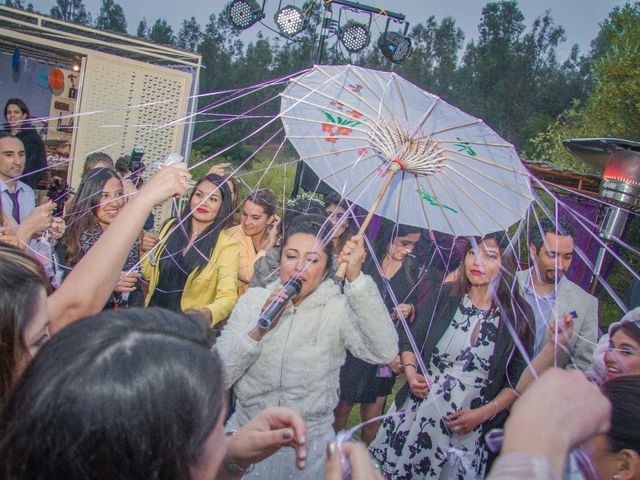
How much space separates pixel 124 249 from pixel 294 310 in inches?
48.2

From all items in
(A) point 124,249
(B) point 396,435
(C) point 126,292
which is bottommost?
(B) point 396,435

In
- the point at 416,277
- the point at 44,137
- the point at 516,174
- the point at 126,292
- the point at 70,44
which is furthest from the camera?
the point at 44,137

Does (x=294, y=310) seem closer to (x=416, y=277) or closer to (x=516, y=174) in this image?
(x=516, y=174)

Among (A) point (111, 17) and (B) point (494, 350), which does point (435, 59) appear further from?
(B) point (494, 350)

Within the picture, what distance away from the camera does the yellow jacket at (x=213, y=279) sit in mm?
3450

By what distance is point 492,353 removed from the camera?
3.01m

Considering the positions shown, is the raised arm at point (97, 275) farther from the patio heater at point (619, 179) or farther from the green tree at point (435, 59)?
the green tree at point (435, 59)

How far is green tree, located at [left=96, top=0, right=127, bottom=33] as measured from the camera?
67031mm

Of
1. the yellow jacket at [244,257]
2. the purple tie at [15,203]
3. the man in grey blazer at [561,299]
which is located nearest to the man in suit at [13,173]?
the purple tie at [15,203]

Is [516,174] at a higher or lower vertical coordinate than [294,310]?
higher

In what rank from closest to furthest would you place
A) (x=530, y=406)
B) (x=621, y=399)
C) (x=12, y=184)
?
(x=530, y=406), (x=621, y=399), (x=12, y=184)

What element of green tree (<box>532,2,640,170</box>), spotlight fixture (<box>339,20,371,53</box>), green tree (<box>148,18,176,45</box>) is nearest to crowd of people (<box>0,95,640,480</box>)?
spotlight fixture (<box>339,20,371,53</box>)

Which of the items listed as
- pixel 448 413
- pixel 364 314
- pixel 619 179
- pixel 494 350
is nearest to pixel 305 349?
pixel 364 314

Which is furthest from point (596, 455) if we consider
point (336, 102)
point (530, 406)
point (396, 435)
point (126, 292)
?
point (126, 292)
